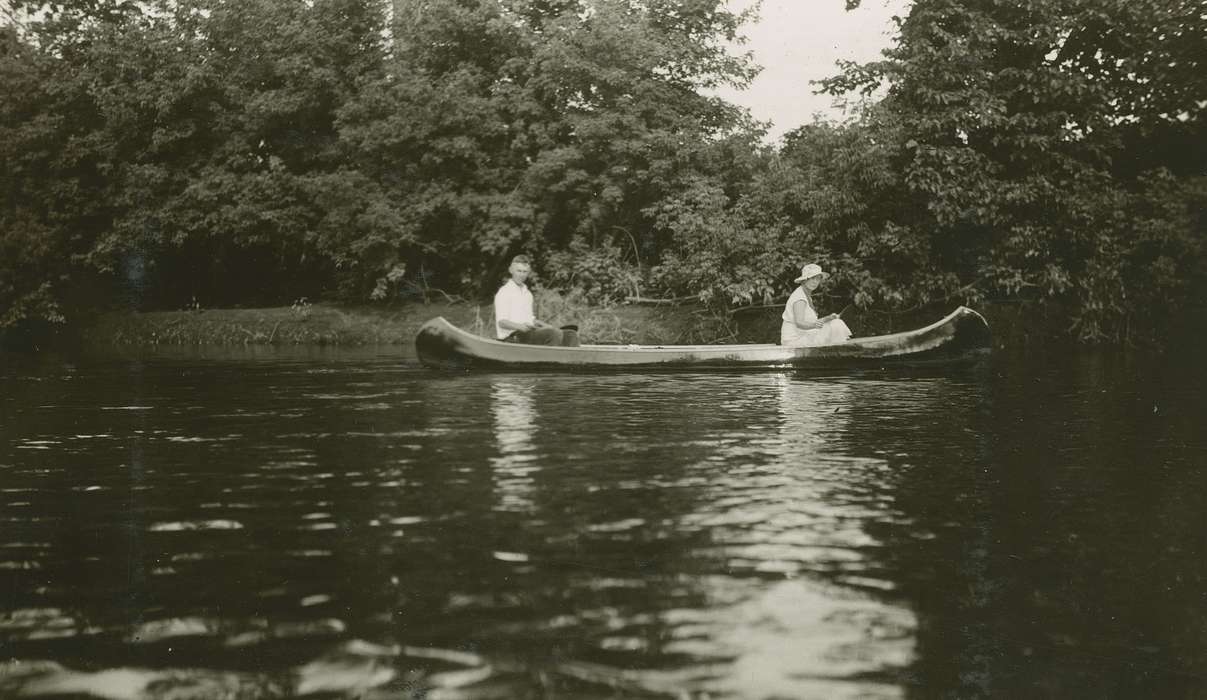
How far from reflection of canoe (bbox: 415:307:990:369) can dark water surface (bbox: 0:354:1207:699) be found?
151 inches

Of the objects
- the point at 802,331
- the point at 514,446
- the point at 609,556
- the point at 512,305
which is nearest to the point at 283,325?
the point at 512,305

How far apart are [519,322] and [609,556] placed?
31.6 ft

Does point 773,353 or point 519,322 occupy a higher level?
point 519,322

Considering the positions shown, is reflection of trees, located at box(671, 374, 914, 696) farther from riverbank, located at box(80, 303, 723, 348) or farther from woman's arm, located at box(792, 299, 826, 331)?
riverbank, located at box(80, 303, 723, 348)

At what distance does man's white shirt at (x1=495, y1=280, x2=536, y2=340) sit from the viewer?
46.8ft

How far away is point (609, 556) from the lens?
4891 millimetres

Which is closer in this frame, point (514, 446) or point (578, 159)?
point (514, 446)

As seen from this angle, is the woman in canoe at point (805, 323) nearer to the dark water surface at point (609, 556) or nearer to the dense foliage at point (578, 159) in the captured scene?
the dark water surface at point (609, 556)

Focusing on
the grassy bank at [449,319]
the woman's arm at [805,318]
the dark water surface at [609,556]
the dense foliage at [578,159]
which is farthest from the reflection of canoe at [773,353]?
the grassy bank at [449,319]

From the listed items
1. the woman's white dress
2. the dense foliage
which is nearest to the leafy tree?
the dense foliage

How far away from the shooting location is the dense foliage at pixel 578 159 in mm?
19797

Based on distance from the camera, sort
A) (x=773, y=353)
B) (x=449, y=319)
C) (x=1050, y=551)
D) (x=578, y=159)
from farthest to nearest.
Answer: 1. (x=449, y=319)
2. (x=578, y=159)
3. (x=773, y=353)
4. (x=1050, y=551)

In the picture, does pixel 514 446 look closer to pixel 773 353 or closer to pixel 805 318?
pixel 773 353

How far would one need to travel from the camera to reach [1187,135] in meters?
20.5
